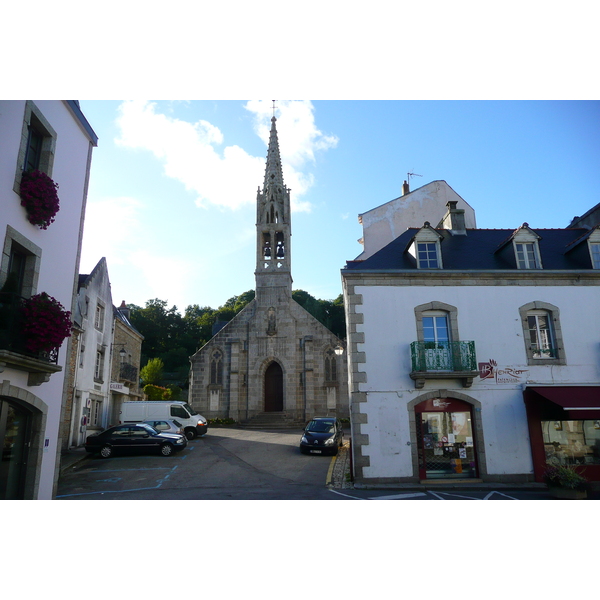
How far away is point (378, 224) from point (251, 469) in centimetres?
1111

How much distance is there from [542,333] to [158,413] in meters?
16.2

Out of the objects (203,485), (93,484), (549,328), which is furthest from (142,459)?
(549,328)

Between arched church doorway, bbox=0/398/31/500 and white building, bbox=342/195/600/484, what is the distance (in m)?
7.80

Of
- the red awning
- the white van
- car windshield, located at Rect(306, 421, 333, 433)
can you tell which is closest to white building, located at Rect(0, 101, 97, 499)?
car windshield, located at Rect(306, 421, 333, 433)

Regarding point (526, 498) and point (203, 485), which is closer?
point (526, 498)

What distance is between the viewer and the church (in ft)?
99.2

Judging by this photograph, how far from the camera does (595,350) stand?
1427cm

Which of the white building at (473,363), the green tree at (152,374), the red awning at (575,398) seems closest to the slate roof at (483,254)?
the white building at (473,363)

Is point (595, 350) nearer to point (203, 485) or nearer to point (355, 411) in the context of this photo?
point (355, 411)

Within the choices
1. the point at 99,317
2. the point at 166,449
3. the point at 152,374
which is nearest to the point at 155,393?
the point at 152,374

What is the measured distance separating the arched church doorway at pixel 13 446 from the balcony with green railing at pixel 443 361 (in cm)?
924

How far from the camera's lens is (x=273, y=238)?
34.8m

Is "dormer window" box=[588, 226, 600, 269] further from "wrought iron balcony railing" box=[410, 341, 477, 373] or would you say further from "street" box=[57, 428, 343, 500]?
"street" box=[57, 428, 343, 500]

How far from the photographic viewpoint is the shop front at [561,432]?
13281 millimetres
